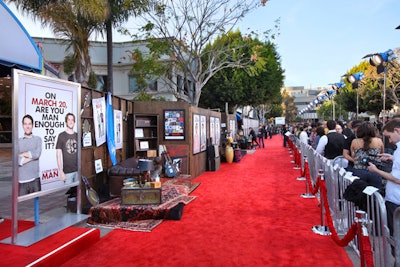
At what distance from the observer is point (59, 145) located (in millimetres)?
4742

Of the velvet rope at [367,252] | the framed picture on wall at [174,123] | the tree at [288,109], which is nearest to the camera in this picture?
the velvet rope at [367,252]

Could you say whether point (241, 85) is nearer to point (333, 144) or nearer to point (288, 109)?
point (333, 144)

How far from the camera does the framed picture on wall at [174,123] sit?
33.5ft

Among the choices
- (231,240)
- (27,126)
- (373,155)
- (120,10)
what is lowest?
(231,240)

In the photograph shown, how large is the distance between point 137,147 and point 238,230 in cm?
496

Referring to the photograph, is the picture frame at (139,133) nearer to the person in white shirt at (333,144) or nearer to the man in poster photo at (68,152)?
the man in poster photo at (68,152)

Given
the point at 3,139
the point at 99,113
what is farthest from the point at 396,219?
the point at 3,139

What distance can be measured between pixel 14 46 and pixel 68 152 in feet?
6.67

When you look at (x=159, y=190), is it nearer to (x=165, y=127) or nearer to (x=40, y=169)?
(x=40, y=169)

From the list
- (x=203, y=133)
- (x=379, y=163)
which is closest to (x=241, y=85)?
(x=203, y=133)

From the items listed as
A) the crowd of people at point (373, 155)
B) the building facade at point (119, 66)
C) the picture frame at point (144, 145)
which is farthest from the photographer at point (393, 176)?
the building facade at point (119, 66)

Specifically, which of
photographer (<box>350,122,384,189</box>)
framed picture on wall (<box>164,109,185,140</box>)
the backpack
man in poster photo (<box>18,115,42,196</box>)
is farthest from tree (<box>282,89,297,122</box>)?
man in poster photo (<box>18,115,42,196</box>)

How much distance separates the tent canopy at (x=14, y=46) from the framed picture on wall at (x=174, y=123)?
15.6 ft

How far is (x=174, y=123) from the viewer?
10.2 meters
